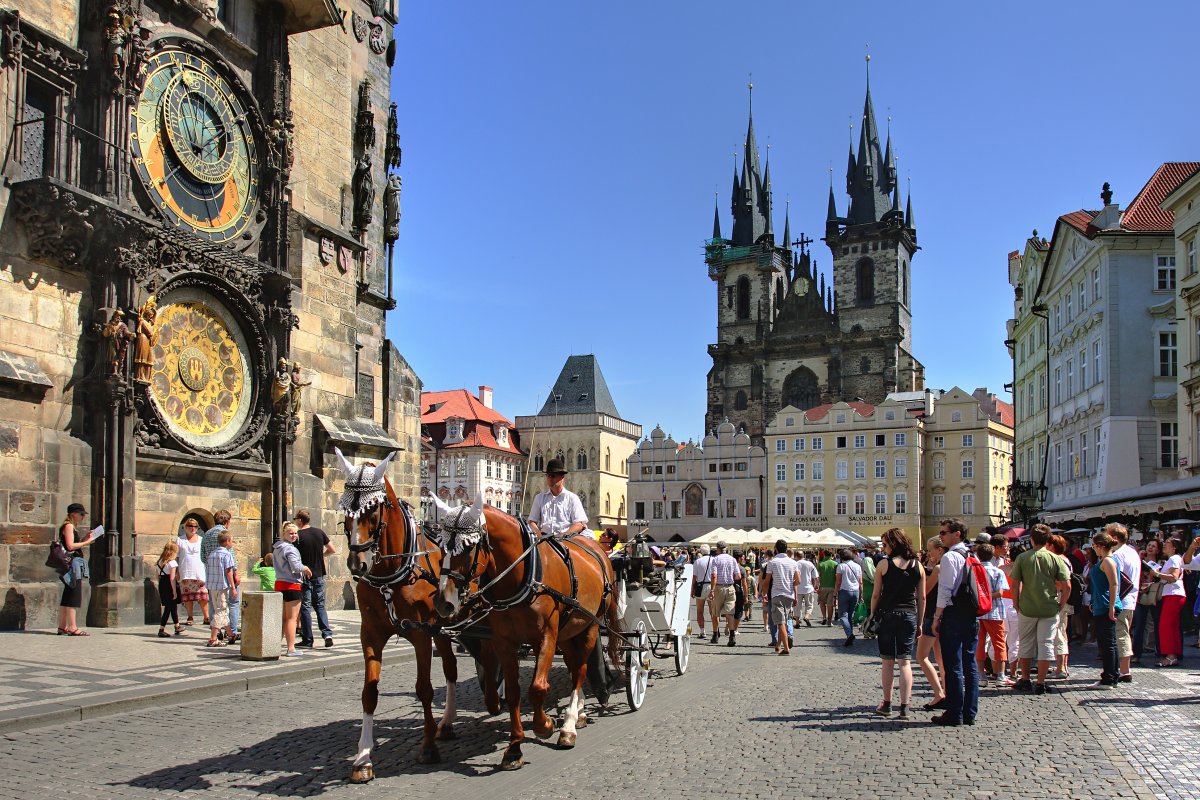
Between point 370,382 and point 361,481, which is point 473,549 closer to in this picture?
point 361,481

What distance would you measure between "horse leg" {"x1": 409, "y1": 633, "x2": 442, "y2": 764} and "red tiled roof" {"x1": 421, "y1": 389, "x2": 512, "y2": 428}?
74.9 m

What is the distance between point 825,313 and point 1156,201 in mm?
65298

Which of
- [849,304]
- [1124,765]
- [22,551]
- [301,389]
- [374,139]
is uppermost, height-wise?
[849,304]

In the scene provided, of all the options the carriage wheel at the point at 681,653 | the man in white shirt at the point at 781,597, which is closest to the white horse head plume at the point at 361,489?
the carriage wheel at the point at 681,653

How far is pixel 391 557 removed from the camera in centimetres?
747

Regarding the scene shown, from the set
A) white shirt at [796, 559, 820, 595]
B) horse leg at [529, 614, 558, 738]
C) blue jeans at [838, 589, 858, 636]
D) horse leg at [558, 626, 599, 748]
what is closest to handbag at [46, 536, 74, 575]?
horse leg at [558, 626, 599, 748]

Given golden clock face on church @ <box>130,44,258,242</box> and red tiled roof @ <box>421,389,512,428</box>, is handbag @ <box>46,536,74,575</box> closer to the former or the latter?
golden clock face on church @ <box>130,44,258,242</box>

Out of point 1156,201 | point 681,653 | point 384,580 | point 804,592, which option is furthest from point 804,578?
point 1156,201

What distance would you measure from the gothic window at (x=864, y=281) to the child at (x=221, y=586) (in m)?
93.5

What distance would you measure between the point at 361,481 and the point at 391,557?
0.62 m

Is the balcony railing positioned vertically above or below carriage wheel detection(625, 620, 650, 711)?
above

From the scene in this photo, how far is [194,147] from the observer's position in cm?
1670

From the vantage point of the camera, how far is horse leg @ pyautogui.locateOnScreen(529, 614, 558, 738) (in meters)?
7.61

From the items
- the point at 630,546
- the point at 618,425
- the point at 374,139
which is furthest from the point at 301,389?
the point at 618,425
